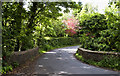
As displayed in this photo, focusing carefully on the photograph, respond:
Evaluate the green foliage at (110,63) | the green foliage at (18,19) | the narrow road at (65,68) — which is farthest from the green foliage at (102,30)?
the green foliage at (18,19)

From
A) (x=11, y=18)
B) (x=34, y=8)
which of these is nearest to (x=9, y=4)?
(x=11, y=18)

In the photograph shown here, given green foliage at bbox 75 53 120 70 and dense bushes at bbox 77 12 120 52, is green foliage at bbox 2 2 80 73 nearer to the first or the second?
dense bushes at bbox 77 12 120 52

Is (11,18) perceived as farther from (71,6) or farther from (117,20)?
(117,20)

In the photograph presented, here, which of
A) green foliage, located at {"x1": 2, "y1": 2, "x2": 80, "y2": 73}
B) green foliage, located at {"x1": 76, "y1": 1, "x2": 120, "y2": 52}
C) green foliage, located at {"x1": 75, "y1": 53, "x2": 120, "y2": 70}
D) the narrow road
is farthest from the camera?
green foliage, located at {"x1": 76, "y1": 1, "x2": 120, "y2": 52}

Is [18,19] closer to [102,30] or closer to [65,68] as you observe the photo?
[65,68]

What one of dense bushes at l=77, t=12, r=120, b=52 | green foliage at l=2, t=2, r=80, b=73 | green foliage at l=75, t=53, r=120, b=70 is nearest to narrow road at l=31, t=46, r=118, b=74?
green foliage at l=75, t=53, r=120, b=70

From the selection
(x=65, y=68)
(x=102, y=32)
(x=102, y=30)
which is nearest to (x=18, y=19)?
(x=65, y=68)

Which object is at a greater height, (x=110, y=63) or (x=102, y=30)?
(x=102, y=30)

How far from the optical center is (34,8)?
9.76 meters

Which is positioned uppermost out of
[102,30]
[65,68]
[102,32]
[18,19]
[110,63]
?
[18,19]

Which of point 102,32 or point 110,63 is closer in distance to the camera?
point 110,63

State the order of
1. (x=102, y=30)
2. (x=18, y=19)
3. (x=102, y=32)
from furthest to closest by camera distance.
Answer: (x=102, y=30) → (x=102, y=32) → (x=18, y=19)

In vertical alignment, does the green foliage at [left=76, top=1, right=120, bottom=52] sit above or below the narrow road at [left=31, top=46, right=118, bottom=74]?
above

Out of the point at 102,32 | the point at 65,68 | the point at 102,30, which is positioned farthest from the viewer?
the point at 102,30
